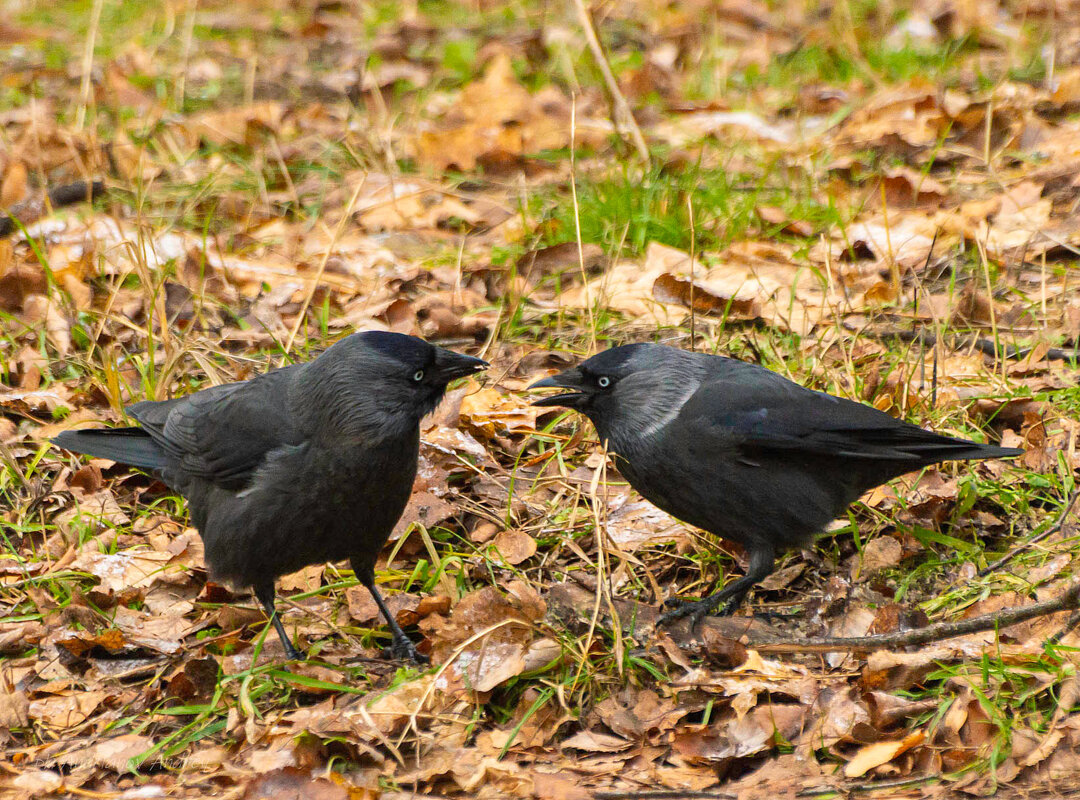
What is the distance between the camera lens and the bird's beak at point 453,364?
3.95m

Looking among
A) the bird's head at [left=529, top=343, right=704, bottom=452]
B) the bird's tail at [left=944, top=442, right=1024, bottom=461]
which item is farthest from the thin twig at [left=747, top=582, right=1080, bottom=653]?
the bird's head at [left=529, top=343, right=704, bottom=452]

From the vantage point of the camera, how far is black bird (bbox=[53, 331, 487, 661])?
3.83 m

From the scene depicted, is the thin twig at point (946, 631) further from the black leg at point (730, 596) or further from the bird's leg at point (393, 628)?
the bird's leg at point (393, 628)

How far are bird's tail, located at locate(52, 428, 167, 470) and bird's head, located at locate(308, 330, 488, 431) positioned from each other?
0.95m

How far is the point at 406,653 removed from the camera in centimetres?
404

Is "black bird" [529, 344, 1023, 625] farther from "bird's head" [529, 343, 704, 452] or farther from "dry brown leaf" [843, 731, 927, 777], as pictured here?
"dry brown leaf" [843, 731, 927, 777]

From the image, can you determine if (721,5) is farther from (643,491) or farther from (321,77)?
(643,491)

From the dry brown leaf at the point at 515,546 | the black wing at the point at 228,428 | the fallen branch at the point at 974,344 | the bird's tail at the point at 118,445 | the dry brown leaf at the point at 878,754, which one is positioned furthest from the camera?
the fallen branch at the point at 974,344

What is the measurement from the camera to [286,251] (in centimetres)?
669

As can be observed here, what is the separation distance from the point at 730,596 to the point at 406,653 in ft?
3.79

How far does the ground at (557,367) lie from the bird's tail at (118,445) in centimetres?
32

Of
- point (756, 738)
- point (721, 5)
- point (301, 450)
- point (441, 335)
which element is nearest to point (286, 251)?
point (441, 335)

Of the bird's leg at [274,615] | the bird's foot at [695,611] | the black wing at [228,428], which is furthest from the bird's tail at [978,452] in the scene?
the bird's leg at [274,615]

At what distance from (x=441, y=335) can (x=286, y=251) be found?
4.71 feet
